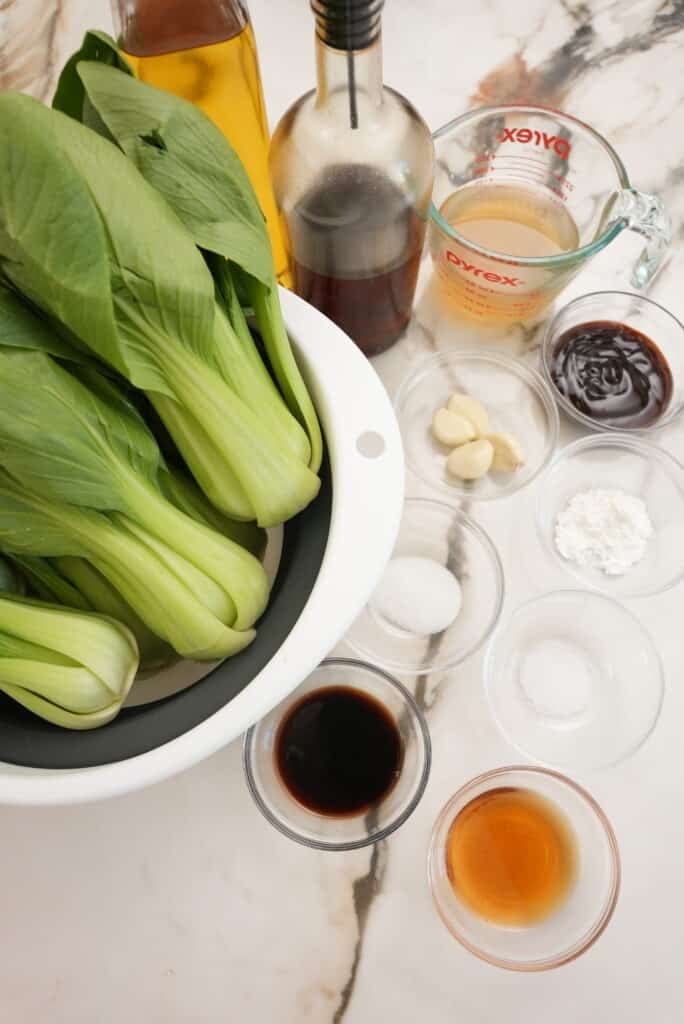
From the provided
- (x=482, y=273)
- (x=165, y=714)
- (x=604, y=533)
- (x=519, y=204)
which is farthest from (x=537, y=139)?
(x=165, y=714)

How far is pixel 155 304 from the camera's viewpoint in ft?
1.66

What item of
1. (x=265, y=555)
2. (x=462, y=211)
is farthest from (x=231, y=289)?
(x=462, y=211)

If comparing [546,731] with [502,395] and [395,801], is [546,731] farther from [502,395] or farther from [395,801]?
[502,395]

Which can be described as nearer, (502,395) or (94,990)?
(94,990)

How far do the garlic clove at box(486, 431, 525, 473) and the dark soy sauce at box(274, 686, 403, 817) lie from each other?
246 mm

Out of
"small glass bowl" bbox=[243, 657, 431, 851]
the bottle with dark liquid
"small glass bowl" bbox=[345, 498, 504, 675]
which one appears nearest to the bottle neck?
the bottle with dark liquid

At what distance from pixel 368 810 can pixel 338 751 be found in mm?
55

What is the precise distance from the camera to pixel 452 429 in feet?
2.67

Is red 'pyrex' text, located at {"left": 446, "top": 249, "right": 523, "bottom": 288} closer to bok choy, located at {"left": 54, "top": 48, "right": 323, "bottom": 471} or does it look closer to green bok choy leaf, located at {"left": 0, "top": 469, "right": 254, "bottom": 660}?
bok choy, located at {"left": 54, "top": 48, "right": 323, "bottom": 471}

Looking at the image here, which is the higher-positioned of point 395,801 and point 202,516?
point 202,516

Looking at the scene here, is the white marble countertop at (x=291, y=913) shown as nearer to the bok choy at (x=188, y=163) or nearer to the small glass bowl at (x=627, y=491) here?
the small glass bowl at (x=627, y=491)

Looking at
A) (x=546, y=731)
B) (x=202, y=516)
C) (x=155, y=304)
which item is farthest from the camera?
(x=546, y=731)

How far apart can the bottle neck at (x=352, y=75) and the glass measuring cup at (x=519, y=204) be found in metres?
0.13

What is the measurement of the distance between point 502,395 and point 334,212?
0.26 meters
